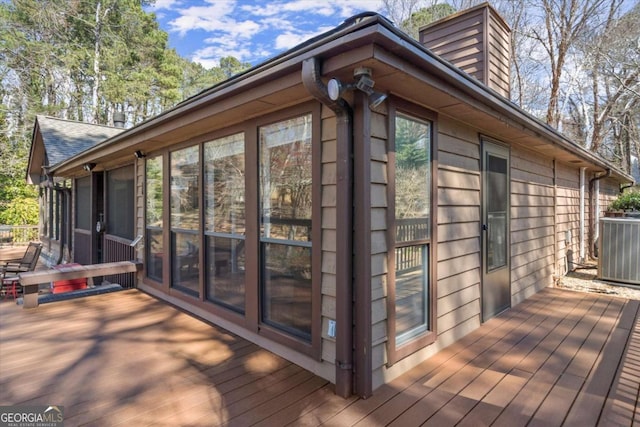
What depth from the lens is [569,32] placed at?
1041 cm

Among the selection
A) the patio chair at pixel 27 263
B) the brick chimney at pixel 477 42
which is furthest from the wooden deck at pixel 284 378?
the patio chair at pixel 27 263

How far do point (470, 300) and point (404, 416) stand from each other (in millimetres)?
1744

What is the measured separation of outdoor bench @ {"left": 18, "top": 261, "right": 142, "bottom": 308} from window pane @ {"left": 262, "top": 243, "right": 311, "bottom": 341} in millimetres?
3054

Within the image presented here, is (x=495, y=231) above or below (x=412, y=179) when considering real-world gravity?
below

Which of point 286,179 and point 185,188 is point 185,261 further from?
point 286,179

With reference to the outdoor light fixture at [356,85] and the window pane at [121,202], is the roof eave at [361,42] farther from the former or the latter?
the window pane at [121,202]

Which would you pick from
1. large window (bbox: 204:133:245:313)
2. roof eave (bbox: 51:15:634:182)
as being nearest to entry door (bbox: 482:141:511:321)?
roof eave (bbox: 51:15:634:182)

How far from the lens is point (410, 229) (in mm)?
2727

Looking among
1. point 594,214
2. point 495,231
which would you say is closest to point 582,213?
point 594,214

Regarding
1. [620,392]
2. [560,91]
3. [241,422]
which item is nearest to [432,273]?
Answer: [620,392]

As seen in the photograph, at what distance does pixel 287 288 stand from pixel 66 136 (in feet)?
31.8

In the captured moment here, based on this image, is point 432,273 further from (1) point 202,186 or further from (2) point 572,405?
(1) point 202,186

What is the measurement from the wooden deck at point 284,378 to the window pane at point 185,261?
1.53 feet

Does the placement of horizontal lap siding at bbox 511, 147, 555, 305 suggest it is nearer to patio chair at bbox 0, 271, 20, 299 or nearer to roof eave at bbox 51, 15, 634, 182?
roof eave at bbox 51, 15, 634, 182
